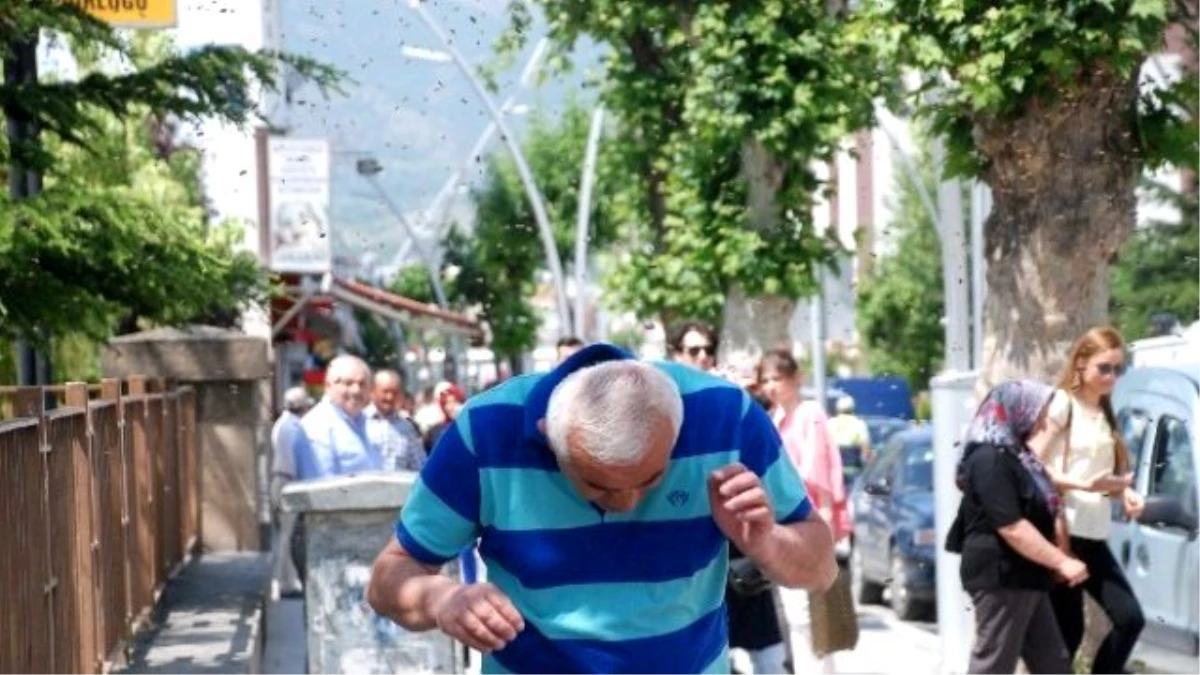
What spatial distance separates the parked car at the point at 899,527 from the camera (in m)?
21.9

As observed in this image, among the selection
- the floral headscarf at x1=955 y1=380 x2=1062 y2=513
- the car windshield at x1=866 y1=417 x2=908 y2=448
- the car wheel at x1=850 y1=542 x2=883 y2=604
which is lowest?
the car wheel at x1=850 y1=542 x2=883 y2=604

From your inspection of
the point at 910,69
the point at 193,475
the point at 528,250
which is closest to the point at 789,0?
the point at 193,475

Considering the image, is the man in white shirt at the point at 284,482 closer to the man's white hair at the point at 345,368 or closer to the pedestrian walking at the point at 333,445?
the pedestrian walking at the point at 333,445

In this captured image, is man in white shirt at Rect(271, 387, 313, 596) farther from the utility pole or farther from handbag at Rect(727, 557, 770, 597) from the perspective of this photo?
handbag at Rect(727, 557, 770, 597)

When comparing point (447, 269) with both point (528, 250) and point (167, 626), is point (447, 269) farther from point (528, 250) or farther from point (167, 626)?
point (167, 626)

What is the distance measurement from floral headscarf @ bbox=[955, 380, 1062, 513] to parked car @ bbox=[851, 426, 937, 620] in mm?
9791

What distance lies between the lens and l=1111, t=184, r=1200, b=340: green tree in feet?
143

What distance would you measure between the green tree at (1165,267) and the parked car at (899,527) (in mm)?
19891

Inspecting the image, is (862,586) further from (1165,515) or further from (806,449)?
(1165,515)

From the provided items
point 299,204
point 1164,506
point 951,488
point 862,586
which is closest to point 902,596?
point 862,586

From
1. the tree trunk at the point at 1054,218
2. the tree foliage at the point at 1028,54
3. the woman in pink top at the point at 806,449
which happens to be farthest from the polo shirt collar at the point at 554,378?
the tree trunk at the point at 1054,218

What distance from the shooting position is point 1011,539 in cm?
1084

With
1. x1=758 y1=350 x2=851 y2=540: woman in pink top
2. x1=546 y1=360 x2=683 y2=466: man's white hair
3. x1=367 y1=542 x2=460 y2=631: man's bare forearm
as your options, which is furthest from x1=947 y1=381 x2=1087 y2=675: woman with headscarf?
x1=546 y1=360 x2=683 y2=466: man's white hair

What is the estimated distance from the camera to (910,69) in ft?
47.3
